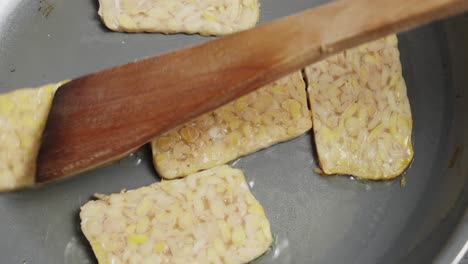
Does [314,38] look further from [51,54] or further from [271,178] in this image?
[51,54]

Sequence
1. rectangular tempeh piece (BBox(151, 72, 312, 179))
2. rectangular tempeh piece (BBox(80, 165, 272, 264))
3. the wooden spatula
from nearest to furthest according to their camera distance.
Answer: the wooden spatula
rectangular tempeh piece (BBox(80, 165, 272, 264))
rectangular tempeh piece (BBox(151, 72, 312, 179))

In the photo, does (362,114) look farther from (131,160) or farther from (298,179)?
(131,160)

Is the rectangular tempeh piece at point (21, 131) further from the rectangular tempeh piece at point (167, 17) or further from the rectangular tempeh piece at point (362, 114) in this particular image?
the rectangular tempeh piece at point (362, 114)

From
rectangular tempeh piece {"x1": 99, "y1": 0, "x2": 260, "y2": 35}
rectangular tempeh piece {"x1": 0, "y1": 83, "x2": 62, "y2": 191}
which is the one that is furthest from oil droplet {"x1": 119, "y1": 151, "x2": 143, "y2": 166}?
rectangular tempeh piece {"x1": 99, "y1": 0, "x2": 260, "y2": 35}

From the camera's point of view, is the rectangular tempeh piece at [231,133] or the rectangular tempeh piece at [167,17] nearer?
the rectangular tempeh piece at [231,133]

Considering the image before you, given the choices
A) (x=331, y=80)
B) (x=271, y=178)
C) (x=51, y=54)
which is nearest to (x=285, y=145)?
(x=271, y=178)

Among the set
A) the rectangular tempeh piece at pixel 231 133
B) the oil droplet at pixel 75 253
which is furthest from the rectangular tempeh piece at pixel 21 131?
the rectangular tempeh piece at pixel 231 133

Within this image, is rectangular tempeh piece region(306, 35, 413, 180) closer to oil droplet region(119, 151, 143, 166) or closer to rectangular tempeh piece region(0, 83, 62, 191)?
oil droplet region(119, 151, 143, 166)
